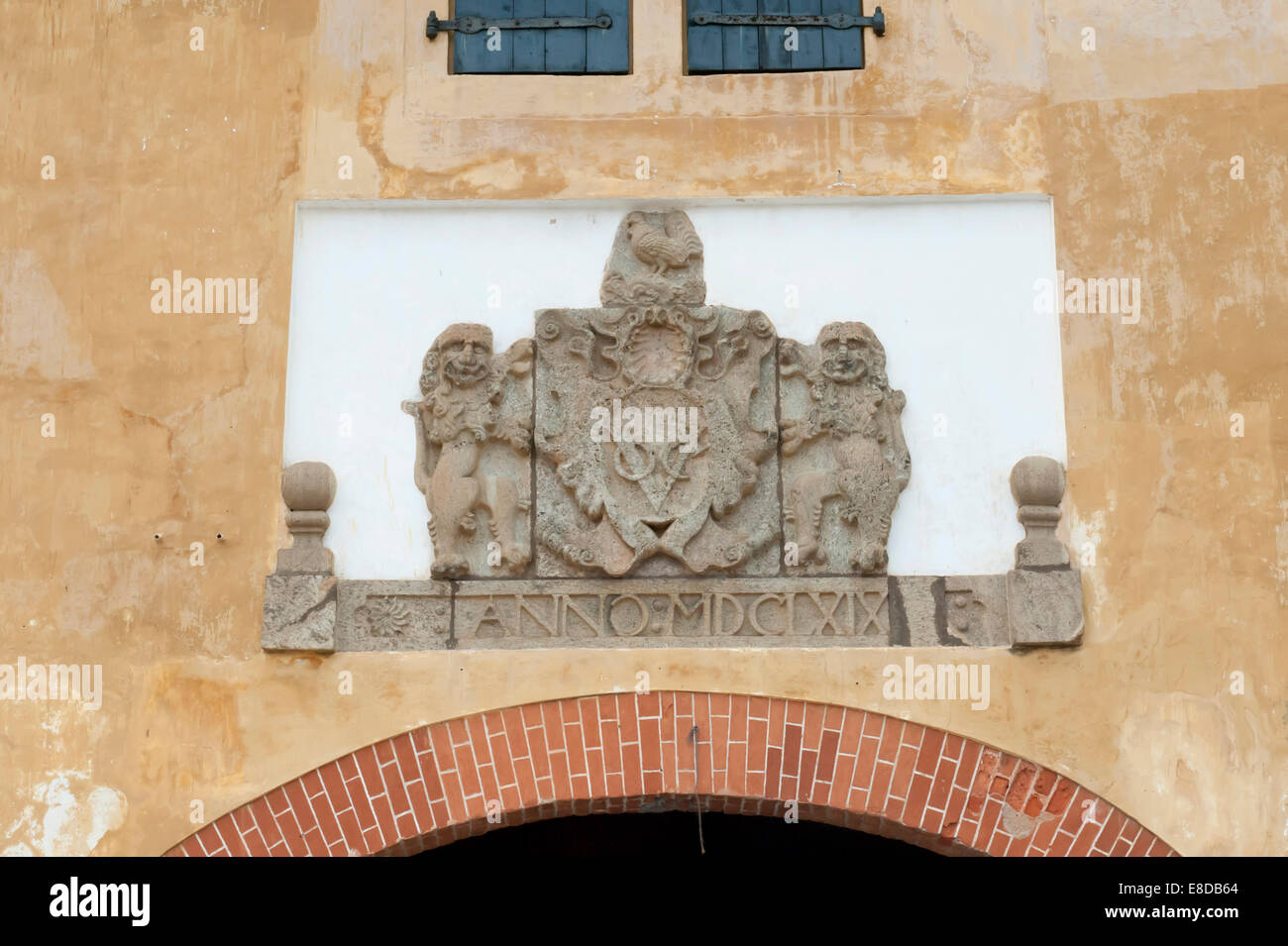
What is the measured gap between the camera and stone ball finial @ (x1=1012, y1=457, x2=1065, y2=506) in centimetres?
745

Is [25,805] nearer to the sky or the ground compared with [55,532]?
nearer to the ground

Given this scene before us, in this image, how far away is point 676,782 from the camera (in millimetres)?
7160

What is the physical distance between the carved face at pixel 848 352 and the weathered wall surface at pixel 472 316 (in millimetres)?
642

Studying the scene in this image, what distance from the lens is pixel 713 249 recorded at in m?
7.82

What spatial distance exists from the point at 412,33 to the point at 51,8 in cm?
156

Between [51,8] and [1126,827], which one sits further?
[51,8]

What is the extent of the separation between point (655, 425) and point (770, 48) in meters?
1.78

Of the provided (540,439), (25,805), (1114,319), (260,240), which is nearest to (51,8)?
(260,240)

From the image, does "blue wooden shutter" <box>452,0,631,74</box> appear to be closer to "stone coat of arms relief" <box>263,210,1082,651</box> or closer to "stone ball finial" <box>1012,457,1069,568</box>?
"stone coat of arms relief" <box>263,210,1082,651</box>

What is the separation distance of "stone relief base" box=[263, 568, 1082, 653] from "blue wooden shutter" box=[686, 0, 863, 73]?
2262 mm
